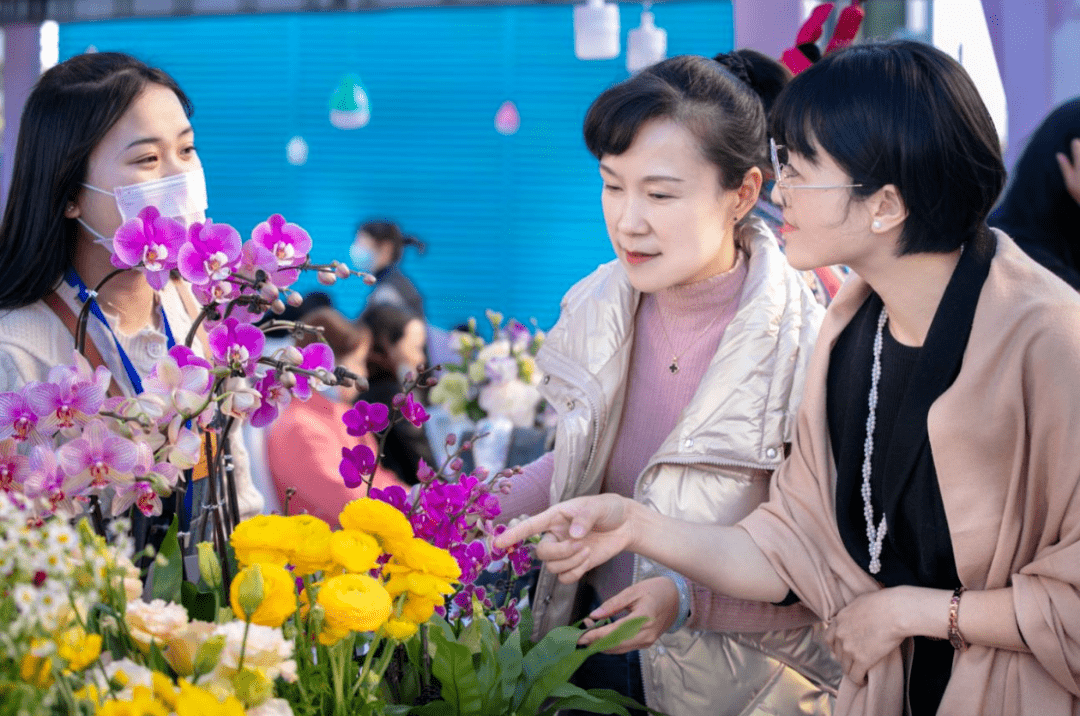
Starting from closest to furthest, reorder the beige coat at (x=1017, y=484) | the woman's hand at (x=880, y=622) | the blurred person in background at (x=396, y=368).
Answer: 1. the beige coat at (x=1017, y=484)
2. the woman's hand at (x=880, y=622)
3. the blurred person in background at (x=396, y=368)

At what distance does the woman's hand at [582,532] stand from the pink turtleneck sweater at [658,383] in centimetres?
22

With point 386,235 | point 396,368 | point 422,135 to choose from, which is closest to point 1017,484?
point 396,368

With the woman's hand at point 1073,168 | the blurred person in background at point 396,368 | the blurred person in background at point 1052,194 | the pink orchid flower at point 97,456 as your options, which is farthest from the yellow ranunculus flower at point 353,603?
the blurred person in background at point 396,368

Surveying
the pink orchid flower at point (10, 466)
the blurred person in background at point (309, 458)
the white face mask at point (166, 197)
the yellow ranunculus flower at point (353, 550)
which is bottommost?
the blurred person in background at point (309, 458)

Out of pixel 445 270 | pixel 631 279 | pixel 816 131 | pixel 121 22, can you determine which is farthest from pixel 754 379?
pixel 121 22

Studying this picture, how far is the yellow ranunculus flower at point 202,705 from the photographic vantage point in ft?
2.10

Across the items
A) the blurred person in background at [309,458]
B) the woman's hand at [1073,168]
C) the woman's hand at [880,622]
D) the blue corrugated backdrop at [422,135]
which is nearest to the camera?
the woman's hand at [880,622]

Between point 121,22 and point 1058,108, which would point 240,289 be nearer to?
point 1058,108

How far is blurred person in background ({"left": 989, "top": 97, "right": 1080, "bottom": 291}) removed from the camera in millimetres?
2436

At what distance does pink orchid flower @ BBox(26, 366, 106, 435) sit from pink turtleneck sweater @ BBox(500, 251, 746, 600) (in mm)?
755

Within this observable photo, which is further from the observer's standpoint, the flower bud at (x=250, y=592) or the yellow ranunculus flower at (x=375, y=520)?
the yellow ranunculus flower at (x=375, y=520)

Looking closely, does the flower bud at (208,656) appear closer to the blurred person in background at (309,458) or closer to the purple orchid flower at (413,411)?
the purple orchid flower at (413,411)

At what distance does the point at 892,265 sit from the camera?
1.26 m

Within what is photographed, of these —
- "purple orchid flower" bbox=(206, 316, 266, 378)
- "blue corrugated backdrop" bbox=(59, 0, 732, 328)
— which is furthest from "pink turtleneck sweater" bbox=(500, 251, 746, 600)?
"blue corrugated backdrop" bbox=(59, 0, 732, 328)
